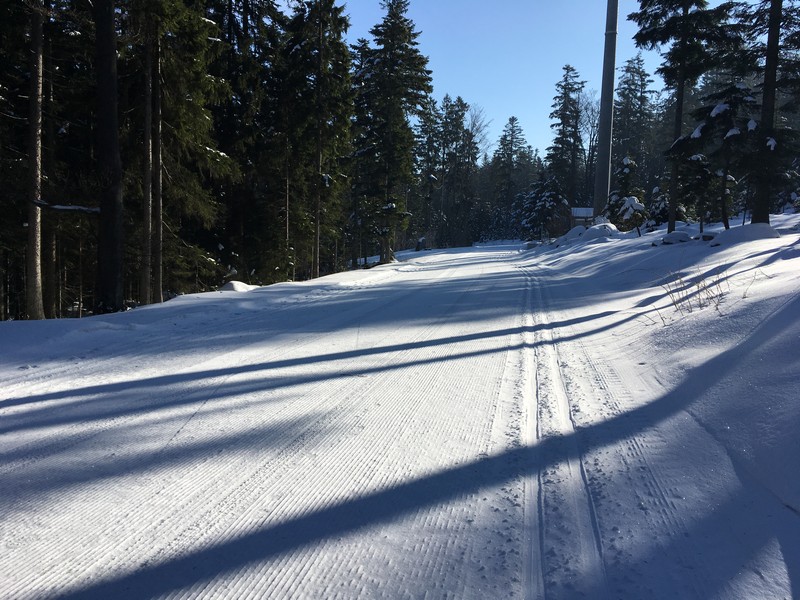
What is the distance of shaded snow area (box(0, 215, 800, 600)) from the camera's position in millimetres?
2170

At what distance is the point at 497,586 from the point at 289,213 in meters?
21.2

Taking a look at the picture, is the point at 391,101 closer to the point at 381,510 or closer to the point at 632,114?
the point at 381,510

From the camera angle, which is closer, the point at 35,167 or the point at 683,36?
the point at 35,167

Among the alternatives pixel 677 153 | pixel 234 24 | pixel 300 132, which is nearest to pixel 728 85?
pixel 677 153

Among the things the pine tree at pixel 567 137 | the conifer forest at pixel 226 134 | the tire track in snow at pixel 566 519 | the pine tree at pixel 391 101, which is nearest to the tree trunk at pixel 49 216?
the conifer forest at pixel 226 134

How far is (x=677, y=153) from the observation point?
17.6 metres

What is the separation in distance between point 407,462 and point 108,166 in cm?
958

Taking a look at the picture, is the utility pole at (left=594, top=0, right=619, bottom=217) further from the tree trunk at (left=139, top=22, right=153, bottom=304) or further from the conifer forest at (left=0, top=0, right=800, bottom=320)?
the tree trunk at (left=139, top=22, right=153, bottom=304)

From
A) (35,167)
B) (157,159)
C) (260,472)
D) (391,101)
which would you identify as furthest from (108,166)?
(391,101)

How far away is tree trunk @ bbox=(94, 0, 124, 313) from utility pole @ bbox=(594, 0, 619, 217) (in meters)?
24.6

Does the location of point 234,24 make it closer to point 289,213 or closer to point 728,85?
point 289,213

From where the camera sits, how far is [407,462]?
319 cm

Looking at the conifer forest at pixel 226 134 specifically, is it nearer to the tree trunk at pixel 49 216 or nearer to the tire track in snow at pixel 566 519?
the tree trunk at pixel 49 216

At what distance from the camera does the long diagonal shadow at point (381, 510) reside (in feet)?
6.86
